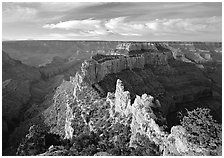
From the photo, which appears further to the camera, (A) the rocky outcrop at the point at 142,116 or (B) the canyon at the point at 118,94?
(B) the canyon at the point at 118,94

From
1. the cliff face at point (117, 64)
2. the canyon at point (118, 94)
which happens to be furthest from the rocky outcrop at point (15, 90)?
the cliff face at point (117, 64)

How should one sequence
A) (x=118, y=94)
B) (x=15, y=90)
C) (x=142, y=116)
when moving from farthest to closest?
(x=15, y=90), (x=118, y=94), (x=142, y=116)

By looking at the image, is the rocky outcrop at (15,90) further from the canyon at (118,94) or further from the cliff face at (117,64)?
the cliff face at (117,64)

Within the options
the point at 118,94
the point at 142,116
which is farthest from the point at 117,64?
the point at 142,116

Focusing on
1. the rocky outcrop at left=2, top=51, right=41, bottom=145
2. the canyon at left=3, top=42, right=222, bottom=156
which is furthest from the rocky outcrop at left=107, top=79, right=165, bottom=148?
the rocky outcrop at left=2, top=51, right=41, bottom=145

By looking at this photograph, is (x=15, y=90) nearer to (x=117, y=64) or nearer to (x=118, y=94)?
(x=117, y=64)

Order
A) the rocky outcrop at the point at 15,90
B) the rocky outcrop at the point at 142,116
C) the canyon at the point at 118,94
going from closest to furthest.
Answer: the rocky outcrop at the point at 142,116
the canyon at the point at 118,94
the rocky outcrop at the point at 15,90

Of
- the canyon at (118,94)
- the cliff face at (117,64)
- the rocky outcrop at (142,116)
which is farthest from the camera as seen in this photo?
the cliff face at (117,64)

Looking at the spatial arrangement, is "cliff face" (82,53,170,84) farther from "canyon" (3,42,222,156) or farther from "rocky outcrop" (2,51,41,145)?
"rocky outcrop" (2,51,41,145)
